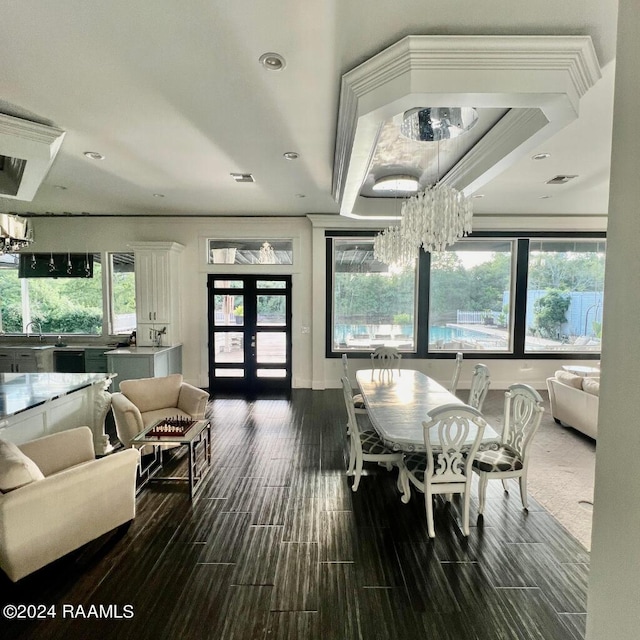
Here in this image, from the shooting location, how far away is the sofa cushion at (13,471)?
1.85 m

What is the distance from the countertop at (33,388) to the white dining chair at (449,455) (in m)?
3.11

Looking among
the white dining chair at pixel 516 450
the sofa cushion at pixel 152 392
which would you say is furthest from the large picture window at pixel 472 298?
the sofa cushion at pixel 152 392

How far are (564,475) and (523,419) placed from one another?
1160mm

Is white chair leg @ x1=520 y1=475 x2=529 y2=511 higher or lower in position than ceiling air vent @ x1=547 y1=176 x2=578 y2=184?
lower

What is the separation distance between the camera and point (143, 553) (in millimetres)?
2209

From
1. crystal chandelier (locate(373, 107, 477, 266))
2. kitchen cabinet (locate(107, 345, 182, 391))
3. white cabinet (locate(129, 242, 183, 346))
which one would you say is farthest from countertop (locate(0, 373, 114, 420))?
crystal chandelier (locate(373, 107, 477, 266))

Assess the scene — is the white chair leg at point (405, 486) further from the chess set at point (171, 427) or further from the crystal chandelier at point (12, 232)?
the crystal chandelier at point (12, 232)

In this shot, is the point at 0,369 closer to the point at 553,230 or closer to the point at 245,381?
the point at 245,381

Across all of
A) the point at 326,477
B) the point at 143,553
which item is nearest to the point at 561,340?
the point at 326,477

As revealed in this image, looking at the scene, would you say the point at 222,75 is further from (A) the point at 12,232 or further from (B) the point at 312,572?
(B) the point at 312,572

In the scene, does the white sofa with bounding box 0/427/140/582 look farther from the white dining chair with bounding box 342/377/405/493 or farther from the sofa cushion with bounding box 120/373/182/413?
the white dining chair with bounding box 342/377/405/493

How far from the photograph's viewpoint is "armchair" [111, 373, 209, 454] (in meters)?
3.33

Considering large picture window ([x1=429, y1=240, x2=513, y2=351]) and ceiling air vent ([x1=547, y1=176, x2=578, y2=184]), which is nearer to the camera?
ceiling air vent ([x1=547, y1=176, x2=578, y2=184])

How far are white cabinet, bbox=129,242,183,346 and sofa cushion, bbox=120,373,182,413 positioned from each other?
218 centimetres
